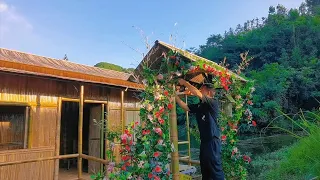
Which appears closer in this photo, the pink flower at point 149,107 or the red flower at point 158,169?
the red flower at point 158,169

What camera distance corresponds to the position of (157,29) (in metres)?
3.13

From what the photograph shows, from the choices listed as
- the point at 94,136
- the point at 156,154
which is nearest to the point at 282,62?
the point at 94,136

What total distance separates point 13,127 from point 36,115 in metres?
0.53

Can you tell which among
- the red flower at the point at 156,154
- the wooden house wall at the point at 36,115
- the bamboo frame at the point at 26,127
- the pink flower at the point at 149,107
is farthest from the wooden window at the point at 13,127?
the red flower at the point at 156,154

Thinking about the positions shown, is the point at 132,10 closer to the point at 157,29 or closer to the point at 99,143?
the point at 99,143

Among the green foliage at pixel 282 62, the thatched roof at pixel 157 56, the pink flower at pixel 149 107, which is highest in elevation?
the green foliage at pixel 282 62

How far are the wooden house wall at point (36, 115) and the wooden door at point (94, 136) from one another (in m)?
1.10

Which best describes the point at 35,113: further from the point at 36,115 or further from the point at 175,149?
the point at 175,149

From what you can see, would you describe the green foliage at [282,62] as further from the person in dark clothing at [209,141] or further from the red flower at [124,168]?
the red flower at [124,168]

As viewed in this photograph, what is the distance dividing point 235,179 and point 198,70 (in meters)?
1.73

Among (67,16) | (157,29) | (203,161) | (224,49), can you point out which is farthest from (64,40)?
(224,49)

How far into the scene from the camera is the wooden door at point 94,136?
302 inches

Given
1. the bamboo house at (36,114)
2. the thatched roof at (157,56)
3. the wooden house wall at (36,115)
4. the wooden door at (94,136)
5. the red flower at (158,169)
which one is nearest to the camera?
the red flower at (158,169)

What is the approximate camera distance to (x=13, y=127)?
19.2 feet
